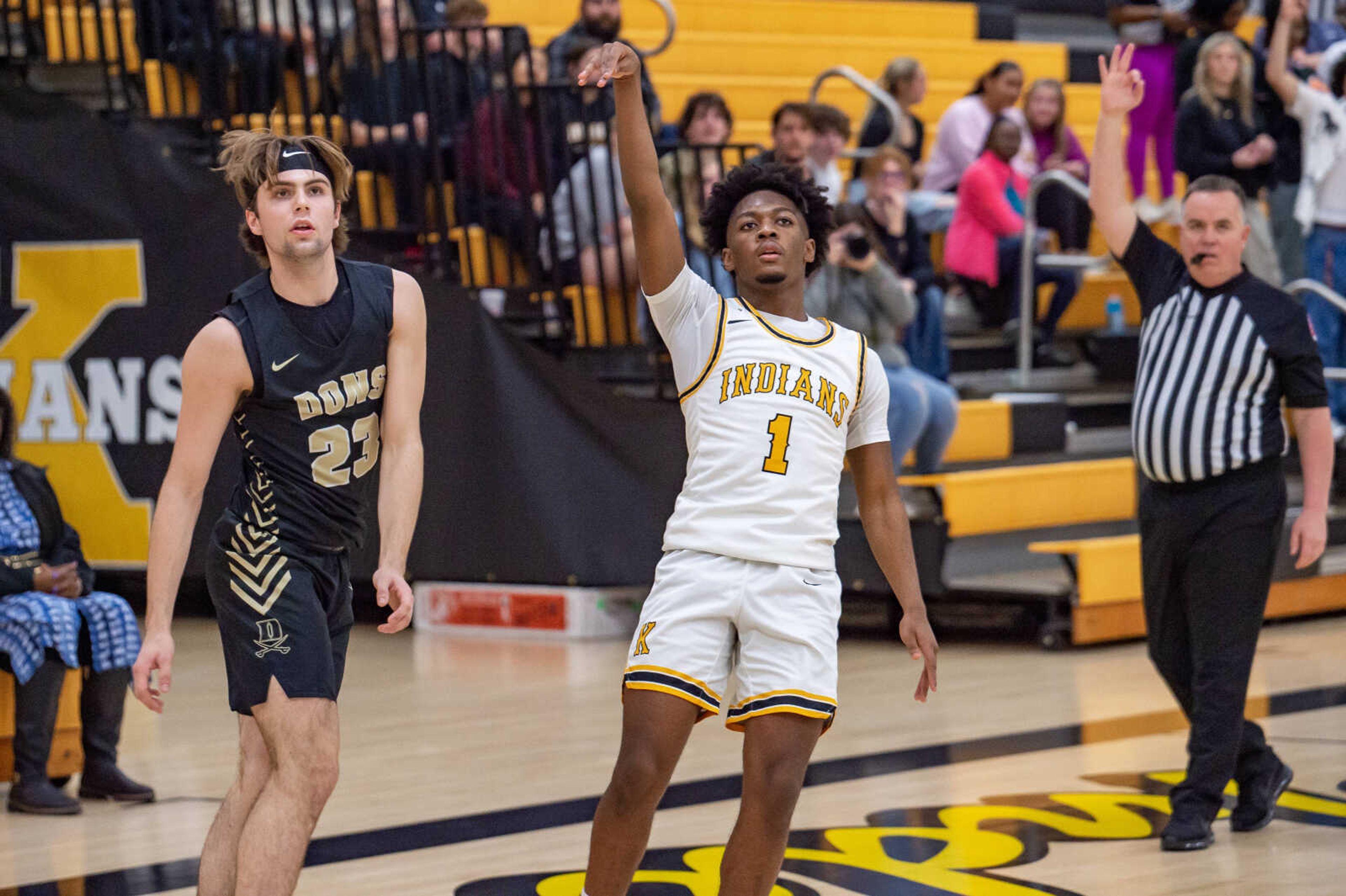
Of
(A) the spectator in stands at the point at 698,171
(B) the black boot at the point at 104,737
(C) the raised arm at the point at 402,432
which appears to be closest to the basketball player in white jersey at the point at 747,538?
(C) the raised arm at the point at 402,432

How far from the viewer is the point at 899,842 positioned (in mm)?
5070

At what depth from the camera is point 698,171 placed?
326 inches

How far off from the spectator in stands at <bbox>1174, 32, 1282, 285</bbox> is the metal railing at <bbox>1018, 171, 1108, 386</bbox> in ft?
1.85

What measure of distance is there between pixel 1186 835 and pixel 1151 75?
22.1 feet

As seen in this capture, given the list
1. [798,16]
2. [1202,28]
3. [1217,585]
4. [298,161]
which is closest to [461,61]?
[1202,28]

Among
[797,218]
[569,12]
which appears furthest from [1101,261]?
[797,218]

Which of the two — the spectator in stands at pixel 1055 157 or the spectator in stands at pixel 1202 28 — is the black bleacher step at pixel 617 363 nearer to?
the spectator in stands at pixel 1055 157

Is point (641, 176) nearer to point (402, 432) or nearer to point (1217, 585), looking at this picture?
point (402, 432)

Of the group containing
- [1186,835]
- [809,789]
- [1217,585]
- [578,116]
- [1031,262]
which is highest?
[578,116]

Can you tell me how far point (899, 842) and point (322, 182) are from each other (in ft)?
7.93

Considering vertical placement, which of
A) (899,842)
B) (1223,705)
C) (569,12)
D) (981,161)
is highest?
(569,12)

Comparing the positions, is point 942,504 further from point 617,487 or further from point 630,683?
point 630,683

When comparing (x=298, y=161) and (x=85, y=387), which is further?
(x=85, y=387)

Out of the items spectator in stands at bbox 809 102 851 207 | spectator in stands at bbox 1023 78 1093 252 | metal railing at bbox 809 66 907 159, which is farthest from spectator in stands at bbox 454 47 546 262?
spectator in stands at bbox 1023 78 1093 252
